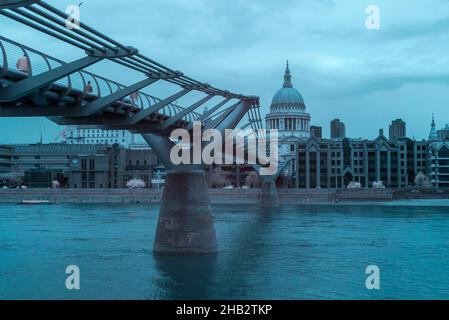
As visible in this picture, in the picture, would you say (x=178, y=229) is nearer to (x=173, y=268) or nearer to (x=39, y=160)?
(x=173, y=268)

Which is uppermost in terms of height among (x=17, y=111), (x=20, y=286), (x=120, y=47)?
(x=120, y=47)

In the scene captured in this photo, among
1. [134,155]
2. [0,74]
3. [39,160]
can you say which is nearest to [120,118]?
[0,74]

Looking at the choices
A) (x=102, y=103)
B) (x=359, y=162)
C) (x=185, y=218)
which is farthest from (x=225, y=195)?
(x=102, y=103)

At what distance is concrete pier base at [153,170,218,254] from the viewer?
3381 centimetres

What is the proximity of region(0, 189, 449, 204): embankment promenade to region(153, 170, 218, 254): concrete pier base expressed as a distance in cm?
7495

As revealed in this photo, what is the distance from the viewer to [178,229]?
3416 centimetres

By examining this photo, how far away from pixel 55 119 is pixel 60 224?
1155 inches

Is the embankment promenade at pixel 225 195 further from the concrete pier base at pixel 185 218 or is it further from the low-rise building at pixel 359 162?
the concrete pier base at pixel 185 218

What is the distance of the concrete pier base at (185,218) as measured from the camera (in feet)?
111

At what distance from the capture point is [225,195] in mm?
112562

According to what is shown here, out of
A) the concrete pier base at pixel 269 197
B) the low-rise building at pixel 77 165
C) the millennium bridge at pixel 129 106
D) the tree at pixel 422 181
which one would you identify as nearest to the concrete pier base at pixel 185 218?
the millennium bridge at pixel 129 106

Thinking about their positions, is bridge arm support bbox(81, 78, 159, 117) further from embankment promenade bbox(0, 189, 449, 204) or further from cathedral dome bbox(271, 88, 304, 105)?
cathedral dome bbox(271, 88, 304, 105)

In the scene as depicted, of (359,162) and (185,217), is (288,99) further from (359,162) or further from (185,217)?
(185,217)

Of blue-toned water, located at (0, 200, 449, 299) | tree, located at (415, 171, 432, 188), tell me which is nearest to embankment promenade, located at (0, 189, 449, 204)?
tree, located at (415, 171, 432, 188)
